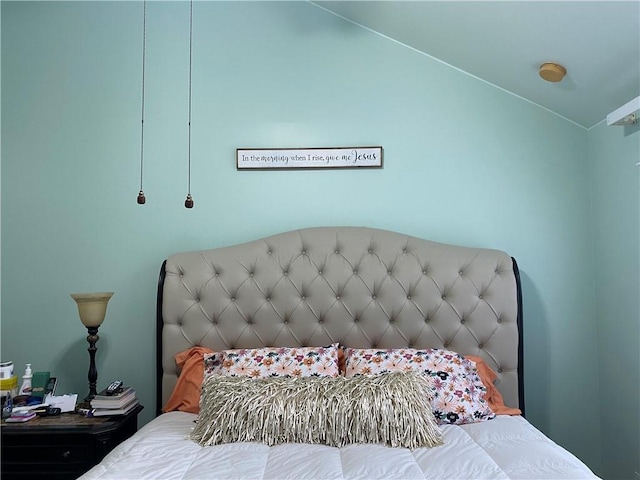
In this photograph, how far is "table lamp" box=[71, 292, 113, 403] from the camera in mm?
2350

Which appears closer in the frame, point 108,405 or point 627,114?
point 627,114

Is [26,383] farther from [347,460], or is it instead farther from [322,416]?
[347,460]

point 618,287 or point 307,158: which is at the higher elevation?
point 307,158

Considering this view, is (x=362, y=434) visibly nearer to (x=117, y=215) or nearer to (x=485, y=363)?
(x=485, y=363)

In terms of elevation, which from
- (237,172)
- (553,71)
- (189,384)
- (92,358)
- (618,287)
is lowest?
(189,384)

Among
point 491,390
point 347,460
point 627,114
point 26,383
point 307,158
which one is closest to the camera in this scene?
point 347,460

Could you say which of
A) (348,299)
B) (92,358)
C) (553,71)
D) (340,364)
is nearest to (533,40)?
(553,71)

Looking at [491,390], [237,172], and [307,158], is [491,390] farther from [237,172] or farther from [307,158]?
[237,172]

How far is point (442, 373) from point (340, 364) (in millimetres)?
463

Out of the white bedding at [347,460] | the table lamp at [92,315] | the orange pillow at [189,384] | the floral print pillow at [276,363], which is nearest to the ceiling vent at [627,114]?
the white bedding at [347,460]

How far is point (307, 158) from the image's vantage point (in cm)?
264

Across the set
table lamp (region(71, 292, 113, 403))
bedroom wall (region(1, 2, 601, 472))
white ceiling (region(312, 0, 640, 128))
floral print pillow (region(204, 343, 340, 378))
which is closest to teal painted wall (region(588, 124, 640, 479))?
bedroom wall (region(1, 2, 601, 472))

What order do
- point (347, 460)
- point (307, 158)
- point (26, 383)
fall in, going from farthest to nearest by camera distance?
point (307, 158) → point (26, 383) → point (347, 460)

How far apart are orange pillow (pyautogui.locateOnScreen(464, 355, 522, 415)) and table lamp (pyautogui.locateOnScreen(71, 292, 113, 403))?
5.68 ft
